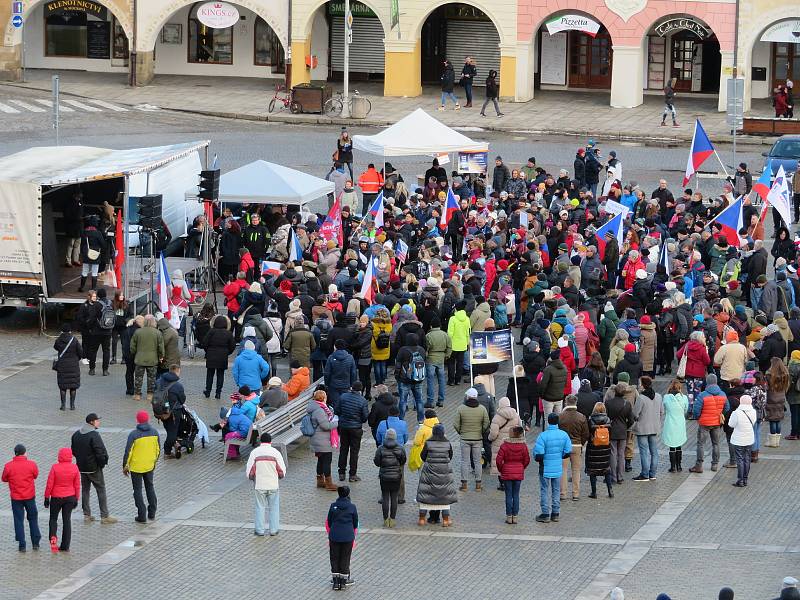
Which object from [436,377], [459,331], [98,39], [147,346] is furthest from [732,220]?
[98,39]

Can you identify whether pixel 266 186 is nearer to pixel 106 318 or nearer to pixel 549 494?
pixel 106 318

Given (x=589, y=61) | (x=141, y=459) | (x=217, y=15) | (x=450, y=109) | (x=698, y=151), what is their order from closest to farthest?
(x=141, y=459) < (x=698, y=151) < (x=450, y=109) < (x=217, y=15) < (x=589, y=61)

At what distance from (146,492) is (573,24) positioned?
35.2 m

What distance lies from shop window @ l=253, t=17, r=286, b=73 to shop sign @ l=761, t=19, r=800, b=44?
1571 centimetres

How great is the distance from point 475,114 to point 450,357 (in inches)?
1047

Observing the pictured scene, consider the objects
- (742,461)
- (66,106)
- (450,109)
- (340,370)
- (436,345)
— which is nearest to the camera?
(742,461)

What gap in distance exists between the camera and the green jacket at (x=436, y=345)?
83.0ft

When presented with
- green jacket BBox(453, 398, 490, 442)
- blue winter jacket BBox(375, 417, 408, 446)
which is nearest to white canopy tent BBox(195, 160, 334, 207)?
green jacket BBox(453, 398, 490, 442)

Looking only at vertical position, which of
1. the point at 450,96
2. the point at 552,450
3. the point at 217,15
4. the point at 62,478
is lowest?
the point at 62,478

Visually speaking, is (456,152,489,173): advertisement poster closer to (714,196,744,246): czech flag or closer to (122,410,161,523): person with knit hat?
(714,196,744,246): czech flag

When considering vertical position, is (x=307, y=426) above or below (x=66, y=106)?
below

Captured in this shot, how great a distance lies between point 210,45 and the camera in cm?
5862

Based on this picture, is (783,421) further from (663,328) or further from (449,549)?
(449,549)

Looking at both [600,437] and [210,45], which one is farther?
[210,45]
